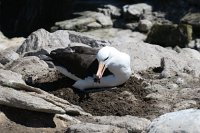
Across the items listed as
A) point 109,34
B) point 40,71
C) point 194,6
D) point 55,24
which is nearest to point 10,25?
point 55,24

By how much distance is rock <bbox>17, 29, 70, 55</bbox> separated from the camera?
33.0ft

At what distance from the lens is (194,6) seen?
2670 cm

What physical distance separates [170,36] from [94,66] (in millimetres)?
16239

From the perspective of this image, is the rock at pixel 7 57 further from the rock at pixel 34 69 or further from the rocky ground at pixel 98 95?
the rock at pixel 34 69

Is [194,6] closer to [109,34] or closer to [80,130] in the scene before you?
[109,34]

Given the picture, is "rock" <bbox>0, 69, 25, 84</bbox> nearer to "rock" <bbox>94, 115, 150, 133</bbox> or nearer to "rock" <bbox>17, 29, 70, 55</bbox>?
"rock" <bbox>94, 115, 150, 133</bbox>

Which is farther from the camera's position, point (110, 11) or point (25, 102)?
point (110, 11)

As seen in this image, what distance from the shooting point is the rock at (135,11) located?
2639cm

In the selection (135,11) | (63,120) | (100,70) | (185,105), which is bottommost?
(135,11)

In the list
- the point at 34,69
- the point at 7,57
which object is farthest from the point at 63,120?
the point at 7,57

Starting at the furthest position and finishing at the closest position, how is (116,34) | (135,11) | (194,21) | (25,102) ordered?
(135,11), (194,21), (116,34), (25,102)

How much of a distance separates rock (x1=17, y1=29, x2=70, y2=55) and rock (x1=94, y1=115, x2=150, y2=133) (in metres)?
3.16

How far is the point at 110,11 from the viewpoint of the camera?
26953mm

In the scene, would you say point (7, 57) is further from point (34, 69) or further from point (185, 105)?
point (185, 105)
